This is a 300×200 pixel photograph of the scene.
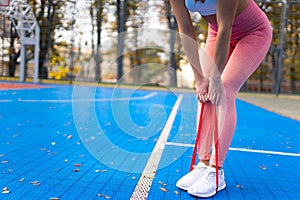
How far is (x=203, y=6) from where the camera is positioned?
1375mm

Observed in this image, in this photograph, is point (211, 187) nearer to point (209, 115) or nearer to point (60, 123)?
point (209, 115)

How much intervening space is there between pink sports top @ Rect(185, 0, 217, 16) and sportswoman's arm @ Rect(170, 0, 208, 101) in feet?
0.16

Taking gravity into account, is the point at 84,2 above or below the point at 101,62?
above

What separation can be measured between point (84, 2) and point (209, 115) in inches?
468

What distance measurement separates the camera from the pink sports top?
1.35m

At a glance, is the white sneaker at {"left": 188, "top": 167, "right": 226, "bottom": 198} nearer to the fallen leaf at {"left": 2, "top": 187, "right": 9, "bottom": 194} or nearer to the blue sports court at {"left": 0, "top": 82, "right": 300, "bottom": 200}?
the blue sports court at {"left": 0, "top": 82, "right": 300, "bottom": 200}

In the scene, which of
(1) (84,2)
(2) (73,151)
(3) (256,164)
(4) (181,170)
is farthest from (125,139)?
(1) (84,2)

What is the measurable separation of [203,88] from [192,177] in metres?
0.43

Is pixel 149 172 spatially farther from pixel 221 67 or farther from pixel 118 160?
pixel 221 67

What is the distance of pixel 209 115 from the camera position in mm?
1550

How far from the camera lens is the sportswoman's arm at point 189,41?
4.78 feet

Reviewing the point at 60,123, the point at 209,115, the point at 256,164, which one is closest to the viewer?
the point at 209,115

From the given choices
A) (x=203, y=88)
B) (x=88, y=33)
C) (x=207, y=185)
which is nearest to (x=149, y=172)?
(x=207, y=185)

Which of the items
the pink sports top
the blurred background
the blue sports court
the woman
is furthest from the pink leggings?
the blurred background
